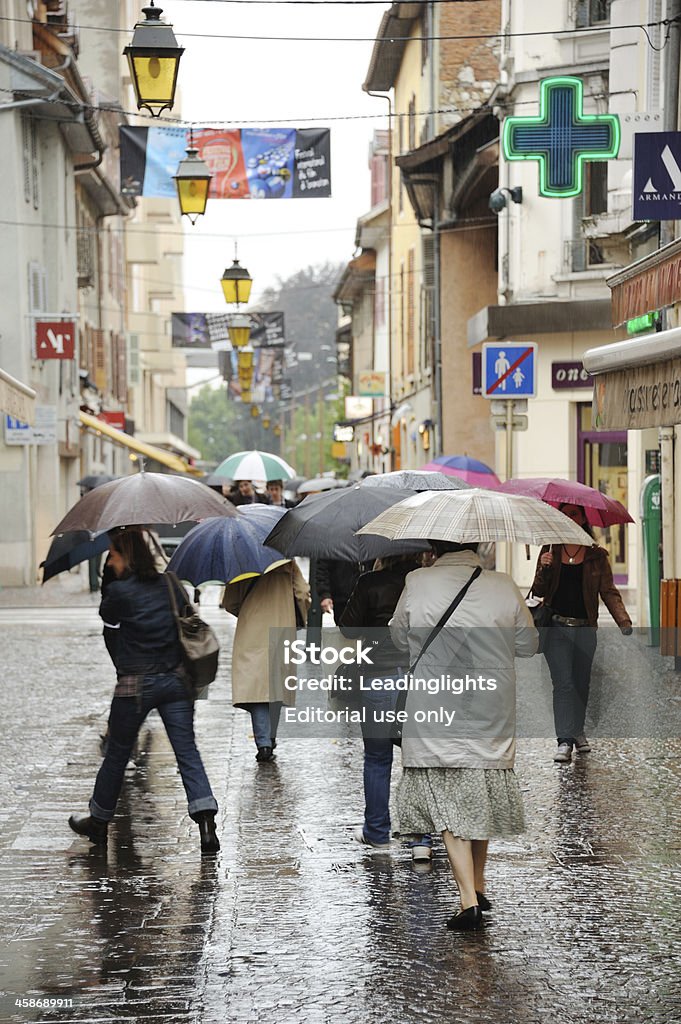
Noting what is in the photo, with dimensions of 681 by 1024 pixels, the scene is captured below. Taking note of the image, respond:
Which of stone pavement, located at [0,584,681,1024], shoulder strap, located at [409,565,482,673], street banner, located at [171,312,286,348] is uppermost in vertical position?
street banner, located at [171,312,286,348]

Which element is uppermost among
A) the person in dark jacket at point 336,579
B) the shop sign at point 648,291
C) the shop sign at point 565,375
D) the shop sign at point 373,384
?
the shop sign at point 373,384

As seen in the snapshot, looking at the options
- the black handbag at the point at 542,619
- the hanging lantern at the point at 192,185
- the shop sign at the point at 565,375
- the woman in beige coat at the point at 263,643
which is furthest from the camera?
the shop sign at the point at 565,375

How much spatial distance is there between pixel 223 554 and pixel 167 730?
2162mm

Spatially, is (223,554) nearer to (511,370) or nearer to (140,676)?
(140,676)

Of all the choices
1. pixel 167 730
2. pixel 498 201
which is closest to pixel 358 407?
pixel 498 201

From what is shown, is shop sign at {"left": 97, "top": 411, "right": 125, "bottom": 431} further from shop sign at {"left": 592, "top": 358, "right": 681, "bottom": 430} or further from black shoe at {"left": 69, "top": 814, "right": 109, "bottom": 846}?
black shoe at {"left": 69, "top": 814, "right": 109, "bottom": 846}

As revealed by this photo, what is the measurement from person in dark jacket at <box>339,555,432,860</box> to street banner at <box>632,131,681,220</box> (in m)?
6.72

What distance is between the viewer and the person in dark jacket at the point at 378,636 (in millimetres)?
7941

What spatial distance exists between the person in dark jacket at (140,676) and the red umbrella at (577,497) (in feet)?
10.9

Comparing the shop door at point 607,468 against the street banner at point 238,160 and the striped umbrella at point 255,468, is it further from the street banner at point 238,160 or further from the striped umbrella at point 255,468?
the striped umbrella at point 255,468

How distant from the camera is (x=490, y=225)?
32.3 m

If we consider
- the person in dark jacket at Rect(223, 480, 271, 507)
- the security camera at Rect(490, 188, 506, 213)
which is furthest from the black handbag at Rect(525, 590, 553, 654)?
the security camera at Rect(490, 188, 506, 213)

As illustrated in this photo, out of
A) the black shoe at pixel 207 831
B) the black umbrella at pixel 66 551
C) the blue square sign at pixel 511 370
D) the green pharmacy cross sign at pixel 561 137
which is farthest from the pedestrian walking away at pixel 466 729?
the green pharmacy cross sign at pixel 561 137

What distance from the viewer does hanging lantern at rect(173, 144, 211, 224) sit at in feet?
51.4
